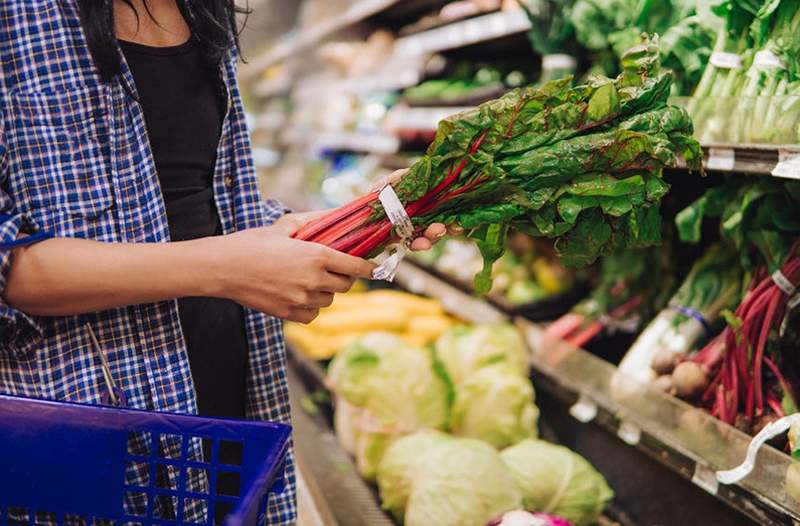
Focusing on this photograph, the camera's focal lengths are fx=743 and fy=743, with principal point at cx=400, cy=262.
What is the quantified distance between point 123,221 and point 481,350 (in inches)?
64.2

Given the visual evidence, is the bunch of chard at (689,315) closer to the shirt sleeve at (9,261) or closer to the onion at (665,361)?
the onion at (665,361)

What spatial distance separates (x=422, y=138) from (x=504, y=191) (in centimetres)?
333

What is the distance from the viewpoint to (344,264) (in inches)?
47.1

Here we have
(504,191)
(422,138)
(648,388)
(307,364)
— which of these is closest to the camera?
(504,191)

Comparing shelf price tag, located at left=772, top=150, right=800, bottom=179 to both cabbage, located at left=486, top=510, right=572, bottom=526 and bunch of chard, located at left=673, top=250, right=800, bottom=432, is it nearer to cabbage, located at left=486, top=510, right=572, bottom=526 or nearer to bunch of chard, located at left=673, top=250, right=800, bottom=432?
bunch of chard, located at left=673, top=250, right=800, bottom=432

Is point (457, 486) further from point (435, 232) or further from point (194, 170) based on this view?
point (194, 170)

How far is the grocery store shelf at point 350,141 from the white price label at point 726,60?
290 cm

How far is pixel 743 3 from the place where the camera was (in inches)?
73.2

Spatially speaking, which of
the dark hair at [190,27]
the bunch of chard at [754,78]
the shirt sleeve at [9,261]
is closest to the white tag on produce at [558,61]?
the bunch of chard at [754,78]

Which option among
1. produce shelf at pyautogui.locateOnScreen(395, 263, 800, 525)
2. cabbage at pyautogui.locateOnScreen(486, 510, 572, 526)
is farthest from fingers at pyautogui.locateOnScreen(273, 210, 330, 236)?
produce shelf at pyautogui.locateOnScreen(395, 263, 800, 525)

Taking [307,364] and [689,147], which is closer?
[689,147]

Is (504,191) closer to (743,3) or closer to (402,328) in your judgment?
(743,3)

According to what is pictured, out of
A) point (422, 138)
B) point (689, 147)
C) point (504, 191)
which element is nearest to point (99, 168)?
point (504, 191)

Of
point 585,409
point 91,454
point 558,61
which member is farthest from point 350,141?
point 91,454
